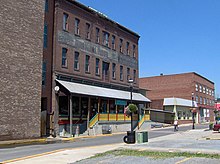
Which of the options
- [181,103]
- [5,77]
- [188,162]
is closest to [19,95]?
[5,77]

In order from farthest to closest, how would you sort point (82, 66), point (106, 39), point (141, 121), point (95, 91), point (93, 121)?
point (141, 121)
point (106, 39)
point (82, 66)
point (95, 91)
point (93, 121)

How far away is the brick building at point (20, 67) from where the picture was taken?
24828mm

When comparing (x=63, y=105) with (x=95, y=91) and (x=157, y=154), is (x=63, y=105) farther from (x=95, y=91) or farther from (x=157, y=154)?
(x=157, y=154)

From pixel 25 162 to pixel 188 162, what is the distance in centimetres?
709

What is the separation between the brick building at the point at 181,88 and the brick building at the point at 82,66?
99.9 ft

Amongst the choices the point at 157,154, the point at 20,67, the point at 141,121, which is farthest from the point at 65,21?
the point at 157,154

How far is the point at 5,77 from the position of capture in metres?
24.8

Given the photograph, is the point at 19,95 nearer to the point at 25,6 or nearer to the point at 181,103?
the point at 25,6

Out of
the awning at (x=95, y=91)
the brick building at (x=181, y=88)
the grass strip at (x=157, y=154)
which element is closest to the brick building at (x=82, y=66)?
the awning at (x=95, y=91)

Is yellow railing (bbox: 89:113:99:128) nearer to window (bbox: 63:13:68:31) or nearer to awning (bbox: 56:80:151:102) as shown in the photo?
awning (bbox: 56:80:151:102)

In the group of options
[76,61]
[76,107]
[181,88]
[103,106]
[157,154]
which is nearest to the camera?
[157,154]

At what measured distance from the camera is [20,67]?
86.3 ft

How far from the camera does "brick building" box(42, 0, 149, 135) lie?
31.4m

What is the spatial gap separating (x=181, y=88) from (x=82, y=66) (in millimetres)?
43239
